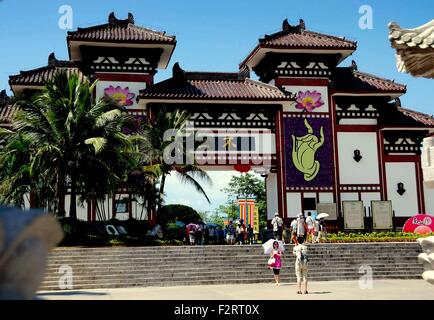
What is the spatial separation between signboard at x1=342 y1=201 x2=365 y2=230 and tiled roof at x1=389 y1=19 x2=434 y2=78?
22740 mm

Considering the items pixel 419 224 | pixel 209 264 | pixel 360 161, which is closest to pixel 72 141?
pixel 209 264

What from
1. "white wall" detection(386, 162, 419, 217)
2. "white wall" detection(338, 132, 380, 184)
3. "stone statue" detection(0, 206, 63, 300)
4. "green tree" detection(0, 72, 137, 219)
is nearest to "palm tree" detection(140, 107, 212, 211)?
"green tree" detection(0, 72, 137, 219)

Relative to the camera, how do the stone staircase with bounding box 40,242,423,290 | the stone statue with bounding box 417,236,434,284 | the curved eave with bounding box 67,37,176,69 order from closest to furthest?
1. the stone statue with bounding box 417,236,434,284
2. the stone staircase with bounding box 40,242,423,290
3. the curved eave with bounding box 67,37,176,69

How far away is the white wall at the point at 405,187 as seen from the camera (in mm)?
30500

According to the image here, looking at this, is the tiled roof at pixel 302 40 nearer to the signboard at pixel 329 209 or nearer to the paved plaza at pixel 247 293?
the signboard at pixel 329 209

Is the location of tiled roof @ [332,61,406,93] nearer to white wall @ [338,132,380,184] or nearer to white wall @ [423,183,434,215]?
white wall @ [338,132,380,184]

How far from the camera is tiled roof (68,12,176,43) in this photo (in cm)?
2800

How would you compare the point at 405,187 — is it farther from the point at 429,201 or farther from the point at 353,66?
the point at 353,66

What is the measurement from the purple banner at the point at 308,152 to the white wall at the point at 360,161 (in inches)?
33.2

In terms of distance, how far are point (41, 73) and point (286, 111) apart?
1310 cm

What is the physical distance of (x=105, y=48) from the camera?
2867 cm

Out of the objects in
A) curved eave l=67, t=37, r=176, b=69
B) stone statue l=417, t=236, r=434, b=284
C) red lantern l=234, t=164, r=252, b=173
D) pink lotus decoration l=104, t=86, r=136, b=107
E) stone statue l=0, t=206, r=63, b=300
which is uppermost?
curved eave l=67, t=37, r=176, b=69

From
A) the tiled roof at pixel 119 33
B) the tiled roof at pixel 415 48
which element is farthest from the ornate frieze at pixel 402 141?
the tiled roof at pixel 415 48
